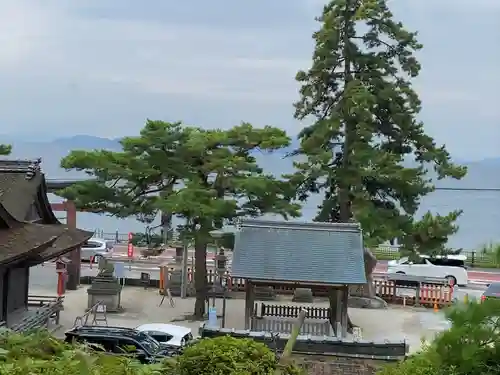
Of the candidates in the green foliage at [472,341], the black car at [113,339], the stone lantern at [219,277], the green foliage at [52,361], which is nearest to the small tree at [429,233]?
the stone lantern at [219,277]

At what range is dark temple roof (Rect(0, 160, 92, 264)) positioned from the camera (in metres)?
14.1

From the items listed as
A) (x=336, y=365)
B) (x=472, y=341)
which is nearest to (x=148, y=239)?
(x=336, y=365)

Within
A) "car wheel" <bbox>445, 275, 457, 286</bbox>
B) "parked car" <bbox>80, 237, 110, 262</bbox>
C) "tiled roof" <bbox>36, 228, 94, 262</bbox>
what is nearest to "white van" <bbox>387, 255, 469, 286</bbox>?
"car wheel" <bbox>445, 275, 457, 286</bbox>

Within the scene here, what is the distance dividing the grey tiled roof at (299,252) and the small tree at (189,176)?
1298 mm

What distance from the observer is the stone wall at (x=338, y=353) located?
1056 cm

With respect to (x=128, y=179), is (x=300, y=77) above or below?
above

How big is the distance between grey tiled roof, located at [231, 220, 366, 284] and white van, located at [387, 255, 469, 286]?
9482 millimetres

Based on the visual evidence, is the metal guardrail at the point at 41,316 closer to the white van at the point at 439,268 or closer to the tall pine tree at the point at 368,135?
the tall pine tree at the point at 368,135

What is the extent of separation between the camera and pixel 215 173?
64.8 ft

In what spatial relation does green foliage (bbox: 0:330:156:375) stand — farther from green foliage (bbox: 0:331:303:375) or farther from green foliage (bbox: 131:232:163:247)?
green foliage (bbox: 131:232:163:247)

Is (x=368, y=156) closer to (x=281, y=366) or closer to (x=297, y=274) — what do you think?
(x=297, y=274)

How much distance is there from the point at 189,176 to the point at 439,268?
487 inches

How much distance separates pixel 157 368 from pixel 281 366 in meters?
0.98

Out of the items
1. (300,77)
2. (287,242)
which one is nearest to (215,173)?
(287,242)
